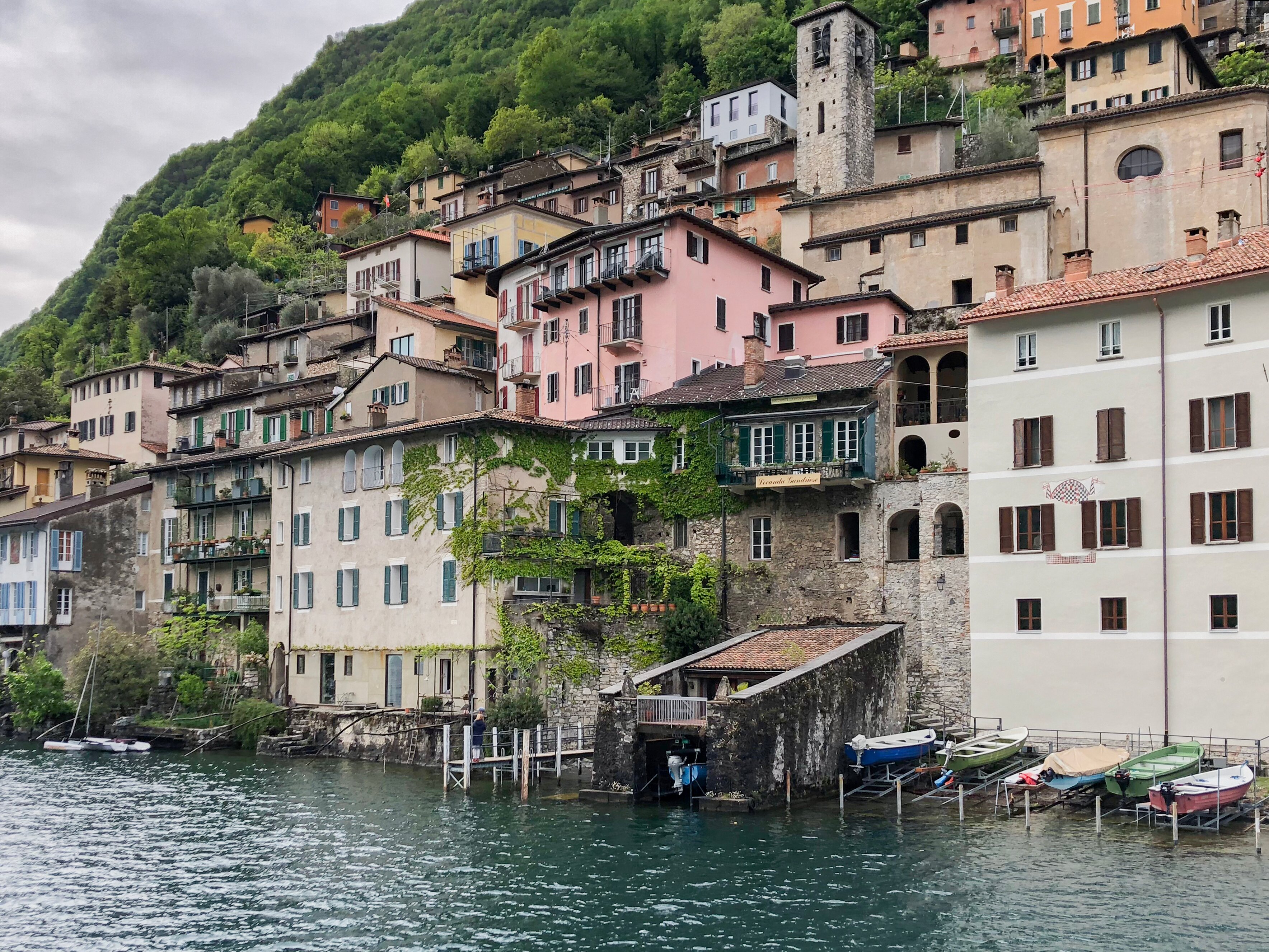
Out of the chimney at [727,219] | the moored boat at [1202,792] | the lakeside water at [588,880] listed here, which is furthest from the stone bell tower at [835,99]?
the moored boat at [1202,792]

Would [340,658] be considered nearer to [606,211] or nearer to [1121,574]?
[1121,574]

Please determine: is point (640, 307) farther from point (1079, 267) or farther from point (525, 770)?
point (525, 770)

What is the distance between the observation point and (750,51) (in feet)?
382

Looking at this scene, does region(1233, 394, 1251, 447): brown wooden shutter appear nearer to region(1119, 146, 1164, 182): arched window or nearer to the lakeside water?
the lakeside water

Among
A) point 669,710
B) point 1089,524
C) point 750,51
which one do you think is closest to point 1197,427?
point 1089,524

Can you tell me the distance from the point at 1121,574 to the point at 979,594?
4588 mm

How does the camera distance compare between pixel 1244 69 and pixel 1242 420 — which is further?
pixel 1244 69

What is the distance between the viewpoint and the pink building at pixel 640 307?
58562 millimetres

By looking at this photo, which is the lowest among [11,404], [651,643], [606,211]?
[651,643]

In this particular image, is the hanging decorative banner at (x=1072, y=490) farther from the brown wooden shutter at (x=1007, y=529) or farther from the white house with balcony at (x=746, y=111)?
the white house with balcony at (x=746, y=111)

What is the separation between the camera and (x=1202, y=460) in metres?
39.4

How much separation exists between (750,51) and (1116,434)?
82.9 metres

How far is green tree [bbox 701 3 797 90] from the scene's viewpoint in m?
114

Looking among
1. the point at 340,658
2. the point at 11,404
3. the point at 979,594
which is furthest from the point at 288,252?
the point at 979,594
